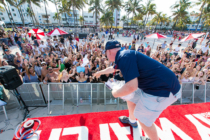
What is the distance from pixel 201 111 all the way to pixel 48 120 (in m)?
4.79

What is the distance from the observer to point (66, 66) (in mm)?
6074

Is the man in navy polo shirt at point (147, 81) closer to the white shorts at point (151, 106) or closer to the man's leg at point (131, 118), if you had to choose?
the white shorts at point (151, 106)

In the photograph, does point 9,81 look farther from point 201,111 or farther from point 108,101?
point 201,111

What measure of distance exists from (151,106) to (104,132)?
1485 mm

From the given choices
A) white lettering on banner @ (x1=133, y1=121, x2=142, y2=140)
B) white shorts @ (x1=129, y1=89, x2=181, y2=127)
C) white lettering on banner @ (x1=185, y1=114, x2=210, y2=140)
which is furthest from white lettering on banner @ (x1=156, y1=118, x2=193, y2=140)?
white shorts @ (x1=129, y1=89, x2=181, y2=127)

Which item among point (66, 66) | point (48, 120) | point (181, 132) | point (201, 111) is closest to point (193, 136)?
point (181, 132)

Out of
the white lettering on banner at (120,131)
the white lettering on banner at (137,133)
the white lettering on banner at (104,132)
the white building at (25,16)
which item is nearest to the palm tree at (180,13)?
the white lettering on banner at (137,133)

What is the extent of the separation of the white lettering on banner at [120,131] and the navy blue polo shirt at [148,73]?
146 centimetres

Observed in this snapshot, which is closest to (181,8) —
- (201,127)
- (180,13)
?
(180,13)

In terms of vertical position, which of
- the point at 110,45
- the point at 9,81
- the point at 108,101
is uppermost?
the point at 110,45

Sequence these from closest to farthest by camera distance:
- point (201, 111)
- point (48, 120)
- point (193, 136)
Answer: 1. point (193, 136)
2. point (48, 120)
3. point (201, 111)

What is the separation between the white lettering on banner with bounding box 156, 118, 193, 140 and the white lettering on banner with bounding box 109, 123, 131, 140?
83cm

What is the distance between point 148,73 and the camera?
1.59 meters

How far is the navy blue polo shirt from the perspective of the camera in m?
1.48
